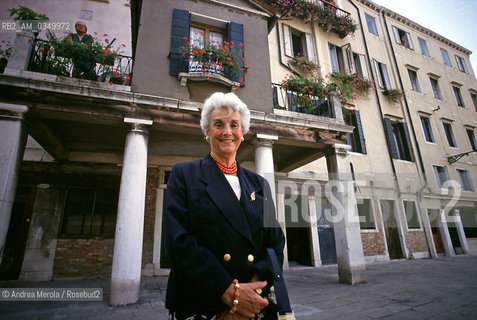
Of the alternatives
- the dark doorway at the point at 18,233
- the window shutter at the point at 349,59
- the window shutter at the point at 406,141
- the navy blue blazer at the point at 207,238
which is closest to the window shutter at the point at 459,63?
the window shutter at the point at 406,141

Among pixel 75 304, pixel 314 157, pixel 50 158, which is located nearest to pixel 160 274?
pixel 75 304

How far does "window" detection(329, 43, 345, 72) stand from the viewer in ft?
41.9

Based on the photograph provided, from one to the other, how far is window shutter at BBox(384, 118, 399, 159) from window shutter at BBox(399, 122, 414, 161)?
3.64 feet

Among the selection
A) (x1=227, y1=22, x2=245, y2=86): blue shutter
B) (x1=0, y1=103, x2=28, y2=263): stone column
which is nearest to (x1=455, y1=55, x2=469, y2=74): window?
(x1=227, y1=22, x2=245, y2=86): blue shutter

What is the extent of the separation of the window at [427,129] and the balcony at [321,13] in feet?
23.7

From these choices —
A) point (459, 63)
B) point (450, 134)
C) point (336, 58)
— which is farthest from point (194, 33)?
point (459, 63)

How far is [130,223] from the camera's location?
446 centimetres

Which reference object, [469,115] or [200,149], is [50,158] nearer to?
[200,149]

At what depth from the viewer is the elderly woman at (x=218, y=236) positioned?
1.29 m

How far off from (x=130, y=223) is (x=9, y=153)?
8.26ft

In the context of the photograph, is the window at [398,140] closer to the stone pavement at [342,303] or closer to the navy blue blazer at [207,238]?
the stone pavement at [342,303]

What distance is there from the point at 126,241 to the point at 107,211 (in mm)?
3751

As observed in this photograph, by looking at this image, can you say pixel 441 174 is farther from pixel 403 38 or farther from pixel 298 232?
pixel 298 232

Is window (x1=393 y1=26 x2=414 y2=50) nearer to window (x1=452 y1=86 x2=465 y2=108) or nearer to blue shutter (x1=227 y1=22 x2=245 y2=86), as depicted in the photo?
window (x1=452 y1=86 x2=465 y2=108)
